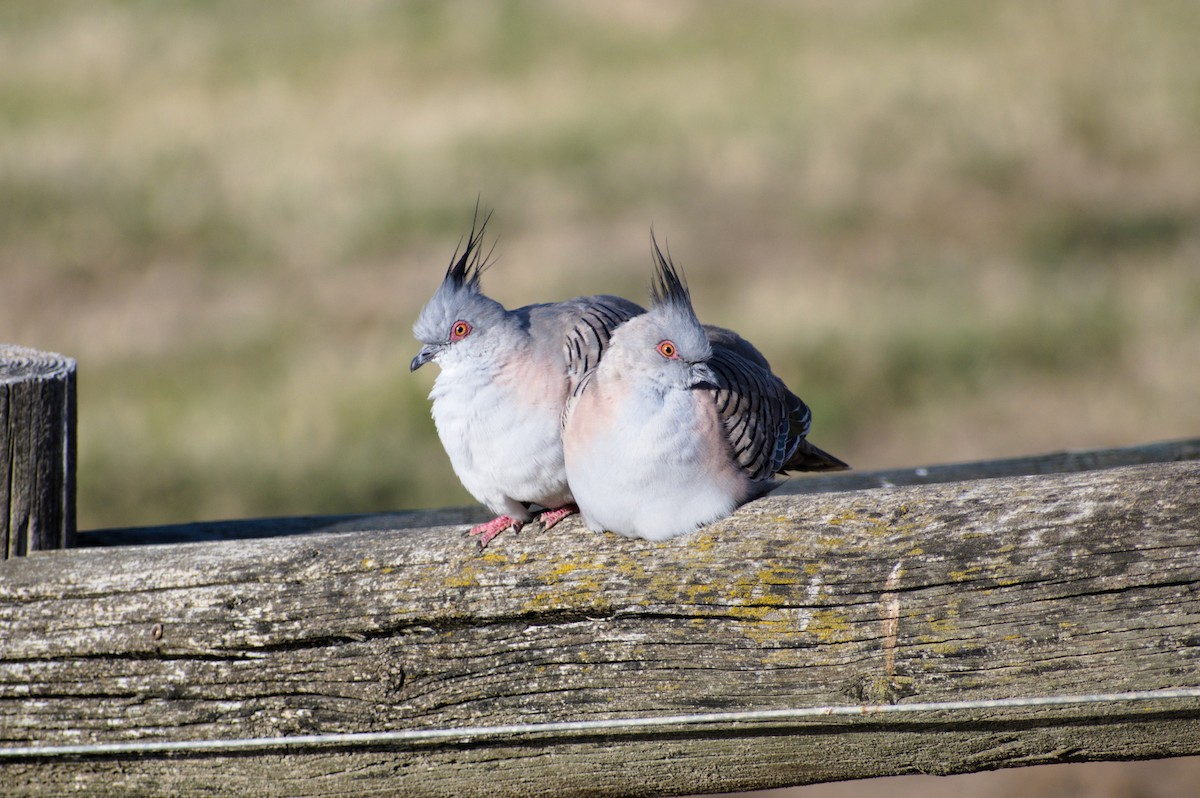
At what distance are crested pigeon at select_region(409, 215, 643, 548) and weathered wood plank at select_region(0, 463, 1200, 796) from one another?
20 cm

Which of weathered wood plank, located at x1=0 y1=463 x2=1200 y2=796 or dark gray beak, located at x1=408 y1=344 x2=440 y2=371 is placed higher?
dark gray beak, located at x1=408 y1=344 x2=440 y2=371

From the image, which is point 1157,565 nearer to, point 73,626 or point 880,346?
point 73,626

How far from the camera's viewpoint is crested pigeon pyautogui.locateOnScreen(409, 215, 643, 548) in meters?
2.85

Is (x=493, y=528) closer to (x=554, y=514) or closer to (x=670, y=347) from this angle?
(x=554, y=514)

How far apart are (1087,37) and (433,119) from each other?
7.96 m

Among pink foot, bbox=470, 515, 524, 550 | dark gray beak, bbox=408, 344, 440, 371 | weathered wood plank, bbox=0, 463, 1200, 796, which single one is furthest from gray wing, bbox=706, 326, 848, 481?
dark gray beak, bbox=408, 344, 440, 371

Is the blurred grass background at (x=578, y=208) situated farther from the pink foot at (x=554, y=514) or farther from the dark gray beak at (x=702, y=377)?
the dark gray beak at (x=702, y=377)

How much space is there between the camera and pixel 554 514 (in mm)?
2863

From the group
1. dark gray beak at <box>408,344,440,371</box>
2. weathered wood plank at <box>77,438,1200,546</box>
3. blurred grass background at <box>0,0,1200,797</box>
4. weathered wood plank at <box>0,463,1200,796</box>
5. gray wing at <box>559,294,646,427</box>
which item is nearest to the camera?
weathered wood plank at <box>0,463,1200,796</box>

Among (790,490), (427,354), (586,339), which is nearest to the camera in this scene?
(586,339)

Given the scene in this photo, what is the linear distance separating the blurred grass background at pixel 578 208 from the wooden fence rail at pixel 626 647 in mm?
6081

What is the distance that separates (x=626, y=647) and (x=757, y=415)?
68cm

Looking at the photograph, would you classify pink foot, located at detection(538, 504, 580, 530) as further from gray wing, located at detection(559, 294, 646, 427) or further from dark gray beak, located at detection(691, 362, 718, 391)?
dark gray beak, located at detection(691, 362, 718, 391)

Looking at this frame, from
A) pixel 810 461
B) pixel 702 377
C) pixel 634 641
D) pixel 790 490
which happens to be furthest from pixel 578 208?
pixel 634 641
